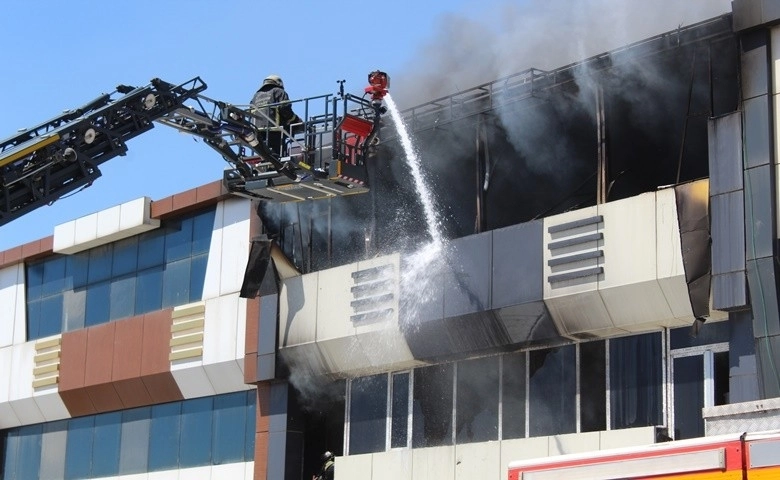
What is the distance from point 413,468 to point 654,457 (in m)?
11.2

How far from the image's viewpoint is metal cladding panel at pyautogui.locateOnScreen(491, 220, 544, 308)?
20.3m

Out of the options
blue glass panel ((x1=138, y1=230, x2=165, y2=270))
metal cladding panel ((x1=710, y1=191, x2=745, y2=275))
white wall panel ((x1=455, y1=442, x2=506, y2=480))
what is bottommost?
white wall panel ((x1=455, y1=442, x2=506, y2=480))

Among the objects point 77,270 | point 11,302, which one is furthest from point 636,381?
point 11,302

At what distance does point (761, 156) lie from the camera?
17.7 metres

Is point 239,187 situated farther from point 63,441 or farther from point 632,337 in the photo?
point 63,441

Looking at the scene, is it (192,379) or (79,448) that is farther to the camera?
(79,448)

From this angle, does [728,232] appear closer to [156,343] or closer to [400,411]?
[400,411]

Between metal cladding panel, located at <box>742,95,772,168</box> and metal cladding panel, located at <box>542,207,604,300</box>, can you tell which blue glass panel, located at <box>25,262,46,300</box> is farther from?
metal cladding panel, located at <box>742,95,772,168</box>

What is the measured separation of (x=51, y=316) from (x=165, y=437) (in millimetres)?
5150

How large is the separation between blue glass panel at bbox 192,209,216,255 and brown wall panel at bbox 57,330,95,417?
3.87 m

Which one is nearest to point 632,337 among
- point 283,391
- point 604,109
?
point 604,109

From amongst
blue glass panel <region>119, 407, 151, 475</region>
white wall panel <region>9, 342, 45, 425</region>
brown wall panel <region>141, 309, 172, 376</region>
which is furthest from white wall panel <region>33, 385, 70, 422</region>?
brown wall panel <region>141, 309, 172, 376</region>

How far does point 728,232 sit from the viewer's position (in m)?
17.9

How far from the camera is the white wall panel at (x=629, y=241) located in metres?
18.9
